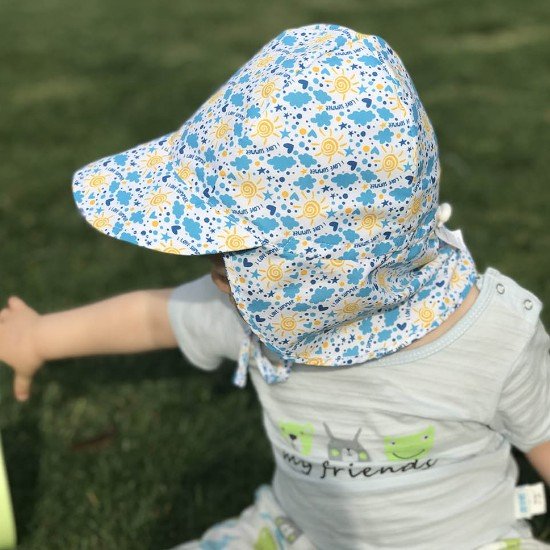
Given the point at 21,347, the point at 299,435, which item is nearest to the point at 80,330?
the point at 21,347

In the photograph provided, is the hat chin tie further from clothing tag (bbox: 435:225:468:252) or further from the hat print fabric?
clothing tag (bbox: 435:225:468:252)

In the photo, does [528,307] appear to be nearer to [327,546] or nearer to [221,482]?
[327,546]

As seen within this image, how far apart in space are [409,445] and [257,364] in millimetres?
386

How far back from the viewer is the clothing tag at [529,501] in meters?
2.28

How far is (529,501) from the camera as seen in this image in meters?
2.29

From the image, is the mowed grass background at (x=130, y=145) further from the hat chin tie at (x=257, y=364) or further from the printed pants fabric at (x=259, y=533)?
the hat chin tie at (x=257, y=364)

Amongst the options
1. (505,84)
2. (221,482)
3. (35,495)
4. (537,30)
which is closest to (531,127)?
(505,84)

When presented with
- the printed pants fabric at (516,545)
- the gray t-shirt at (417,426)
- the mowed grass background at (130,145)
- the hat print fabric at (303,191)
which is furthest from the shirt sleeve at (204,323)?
the printed pants fabric at (516,545)

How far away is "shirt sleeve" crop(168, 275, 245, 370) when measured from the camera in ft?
7.66

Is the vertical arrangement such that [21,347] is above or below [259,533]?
above

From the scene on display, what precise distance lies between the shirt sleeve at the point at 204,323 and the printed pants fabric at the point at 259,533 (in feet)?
1.30

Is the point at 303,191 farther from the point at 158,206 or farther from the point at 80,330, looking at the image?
the point at 80,330

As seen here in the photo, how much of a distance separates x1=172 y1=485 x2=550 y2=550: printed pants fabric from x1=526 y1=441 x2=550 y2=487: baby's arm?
1.94ft

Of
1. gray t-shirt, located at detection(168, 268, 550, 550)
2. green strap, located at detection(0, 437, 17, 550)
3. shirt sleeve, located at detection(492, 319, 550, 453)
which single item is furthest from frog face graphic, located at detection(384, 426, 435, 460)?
green strap, located at detection(0, 437, 17, 550)
